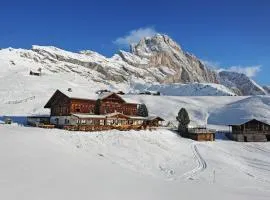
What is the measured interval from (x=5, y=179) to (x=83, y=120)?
4776 centimetres

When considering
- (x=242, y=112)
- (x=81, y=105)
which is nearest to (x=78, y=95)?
(x=81, y=105)

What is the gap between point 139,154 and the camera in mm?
47500

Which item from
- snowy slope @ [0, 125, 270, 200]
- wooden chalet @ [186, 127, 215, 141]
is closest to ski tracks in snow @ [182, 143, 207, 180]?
snowy slope @ [0, 125, 270, 200]

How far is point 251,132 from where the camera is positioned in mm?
76500

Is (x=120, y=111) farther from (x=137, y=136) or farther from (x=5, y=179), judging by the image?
(x=5, y=179)

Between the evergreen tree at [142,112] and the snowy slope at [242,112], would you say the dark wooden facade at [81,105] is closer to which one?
the evergreen tree at [142,112]

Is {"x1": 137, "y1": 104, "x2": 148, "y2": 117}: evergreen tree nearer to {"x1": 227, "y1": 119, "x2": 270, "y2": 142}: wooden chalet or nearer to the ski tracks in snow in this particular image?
{"x1": 227, "y1": 119, "x2": 270, "y2": 142}: wooden chalet

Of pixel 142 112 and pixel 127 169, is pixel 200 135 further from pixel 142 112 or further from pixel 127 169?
pixel 127 169

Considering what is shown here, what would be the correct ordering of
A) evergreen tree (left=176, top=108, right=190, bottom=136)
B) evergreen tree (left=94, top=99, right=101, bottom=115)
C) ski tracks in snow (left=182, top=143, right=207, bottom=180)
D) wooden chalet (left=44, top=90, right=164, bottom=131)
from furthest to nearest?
evergreen tree (left=94, top=99, right=101, bottom=115) < evergreen tree (left=176, top=108, right=190, bottom=136) < wooden chalet (left=44, top=90, right=164, bottom=131) < ski tracks in snow (left=182, top=143, right=207, bottom=180)

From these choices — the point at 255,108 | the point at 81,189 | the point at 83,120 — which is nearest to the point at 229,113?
the point at 255,108

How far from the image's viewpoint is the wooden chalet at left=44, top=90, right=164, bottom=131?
67500mm

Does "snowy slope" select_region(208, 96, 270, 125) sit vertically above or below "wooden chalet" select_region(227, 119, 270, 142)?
above

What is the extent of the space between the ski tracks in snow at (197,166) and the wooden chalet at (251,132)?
1871cm

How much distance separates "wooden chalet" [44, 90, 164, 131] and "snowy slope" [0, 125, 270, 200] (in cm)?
1131
